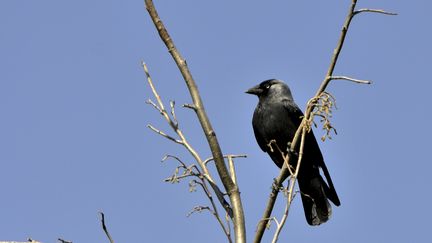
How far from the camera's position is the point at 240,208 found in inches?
115

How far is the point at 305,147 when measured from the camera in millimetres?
7199

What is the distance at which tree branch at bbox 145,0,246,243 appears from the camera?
115 inches

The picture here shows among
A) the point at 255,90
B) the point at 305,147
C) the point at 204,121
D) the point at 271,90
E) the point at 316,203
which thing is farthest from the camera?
the point at 255,90

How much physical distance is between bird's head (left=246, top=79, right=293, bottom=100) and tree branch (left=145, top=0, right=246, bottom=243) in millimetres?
4917

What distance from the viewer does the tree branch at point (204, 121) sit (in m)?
2.93

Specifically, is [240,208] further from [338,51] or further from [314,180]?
[314,180]

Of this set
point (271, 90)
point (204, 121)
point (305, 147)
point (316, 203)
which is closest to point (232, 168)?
point (204, 121)

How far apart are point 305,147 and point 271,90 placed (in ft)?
4.07

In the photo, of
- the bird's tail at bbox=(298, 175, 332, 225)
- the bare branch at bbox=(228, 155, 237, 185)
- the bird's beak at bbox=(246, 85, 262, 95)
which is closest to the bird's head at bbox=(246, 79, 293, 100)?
the bird's beak at bbox=(246, 85, 262, 95)

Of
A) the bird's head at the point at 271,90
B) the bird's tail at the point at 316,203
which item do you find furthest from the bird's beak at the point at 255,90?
the bird's tail at the point at 316,203

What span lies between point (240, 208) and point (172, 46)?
83 cm

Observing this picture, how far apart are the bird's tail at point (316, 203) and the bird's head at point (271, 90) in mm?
1118

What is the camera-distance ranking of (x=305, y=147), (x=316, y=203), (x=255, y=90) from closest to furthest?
(x=305, y=147) < (x=316, y=203) < (x=255, y=90)

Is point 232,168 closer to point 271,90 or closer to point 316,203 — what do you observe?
point 316,203
